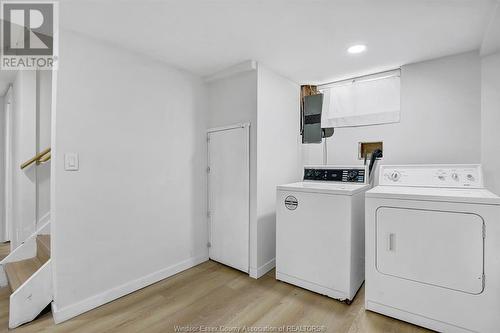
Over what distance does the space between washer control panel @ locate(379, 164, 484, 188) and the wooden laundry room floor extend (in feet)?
3.67

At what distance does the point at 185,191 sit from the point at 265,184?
90 cm

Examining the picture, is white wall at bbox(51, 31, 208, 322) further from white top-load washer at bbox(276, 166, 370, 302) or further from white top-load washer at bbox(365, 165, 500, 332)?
white top-load washer at bbox(365, 165, 500, 332)

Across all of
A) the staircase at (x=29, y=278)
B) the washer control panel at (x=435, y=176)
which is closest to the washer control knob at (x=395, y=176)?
the washer control panel at (x=435, y=176)

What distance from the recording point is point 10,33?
211 centimetres

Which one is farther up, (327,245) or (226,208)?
(226,208)

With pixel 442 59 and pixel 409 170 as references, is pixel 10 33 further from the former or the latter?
pixel 442 59

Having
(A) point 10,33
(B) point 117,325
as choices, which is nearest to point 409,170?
(B) point 117,325

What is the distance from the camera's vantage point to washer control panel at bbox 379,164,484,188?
1.99 meters

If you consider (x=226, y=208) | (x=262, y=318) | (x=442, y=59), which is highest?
(x=442, y=59)

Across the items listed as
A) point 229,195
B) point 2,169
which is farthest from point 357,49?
point 2,169

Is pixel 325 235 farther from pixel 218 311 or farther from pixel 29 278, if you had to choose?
pixel 29 278

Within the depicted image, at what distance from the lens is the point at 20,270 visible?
2.22 meters

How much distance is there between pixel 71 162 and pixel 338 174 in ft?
7.81

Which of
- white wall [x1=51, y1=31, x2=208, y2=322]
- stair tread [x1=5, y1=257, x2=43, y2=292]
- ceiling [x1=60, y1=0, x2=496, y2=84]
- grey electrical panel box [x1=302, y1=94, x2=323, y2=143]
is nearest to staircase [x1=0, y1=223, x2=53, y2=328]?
stair tread [x1=5, y1=257, x2=43, y2=292]
